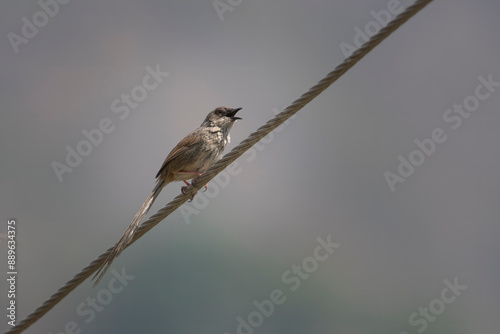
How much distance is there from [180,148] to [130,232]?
2.30m

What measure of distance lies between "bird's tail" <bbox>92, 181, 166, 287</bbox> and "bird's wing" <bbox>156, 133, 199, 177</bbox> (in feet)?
0.87

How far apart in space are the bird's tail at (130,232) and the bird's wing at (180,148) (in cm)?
27

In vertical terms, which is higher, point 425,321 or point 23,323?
point 23,323

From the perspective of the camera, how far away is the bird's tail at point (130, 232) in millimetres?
4922

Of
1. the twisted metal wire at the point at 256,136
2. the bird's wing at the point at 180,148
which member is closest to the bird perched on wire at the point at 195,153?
the bird's wing at the point at 180,148

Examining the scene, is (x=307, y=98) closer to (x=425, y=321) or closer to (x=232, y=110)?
(x=232, y=110)

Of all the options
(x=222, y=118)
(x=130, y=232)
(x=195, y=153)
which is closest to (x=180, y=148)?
(x=195, y=153)

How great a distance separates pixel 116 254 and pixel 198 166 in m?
2.75

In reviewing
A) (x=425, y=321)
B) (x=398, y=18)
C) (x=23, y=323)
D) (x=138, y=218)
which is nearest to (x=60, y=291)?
(x=23, y=323)

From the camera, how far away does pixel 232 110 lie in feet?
26.6

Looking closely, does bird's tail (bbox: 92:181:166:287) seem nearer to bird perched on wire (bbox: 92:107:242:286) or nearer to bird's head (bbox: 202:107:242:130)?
bird perched on wire (bbox: 92:107:242:286)

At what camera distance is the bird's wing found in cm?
770

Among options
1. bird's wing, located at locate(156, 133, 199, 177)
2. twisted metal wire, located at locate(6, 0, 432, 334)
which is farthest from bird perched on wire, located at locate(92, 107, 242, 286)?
twisted metal wire, located at locate(6, 0, 432, 334)

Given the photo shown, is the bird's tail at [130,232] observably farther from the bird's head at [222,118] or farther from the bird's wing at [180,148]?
the bird's head at [222,118]
